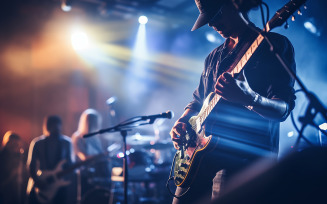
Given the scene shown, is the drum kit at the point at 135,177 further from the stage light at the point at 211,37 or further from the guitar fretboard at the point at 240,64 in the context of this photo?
the guitar fretboard at the point at 240,64

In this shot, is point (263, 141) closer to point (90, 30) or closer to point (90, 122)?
point (90, 122)

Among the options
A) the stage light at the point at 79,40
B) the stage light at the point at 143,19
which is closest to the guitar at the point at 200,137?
the stage light at the point at 143,19

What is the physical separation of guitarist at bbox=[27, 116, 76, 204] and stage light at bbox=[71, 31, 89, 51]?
4720 mm

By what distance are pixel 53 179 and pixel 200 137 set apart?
4.75 metres

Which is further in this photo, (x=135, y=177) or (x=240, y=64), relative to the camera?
(x=135, y=177)

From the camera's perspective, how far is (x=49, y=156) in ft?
20.4

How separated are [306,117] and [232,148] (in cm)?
56

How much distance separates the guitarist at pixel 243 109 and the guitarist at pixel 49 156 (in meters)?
4.52

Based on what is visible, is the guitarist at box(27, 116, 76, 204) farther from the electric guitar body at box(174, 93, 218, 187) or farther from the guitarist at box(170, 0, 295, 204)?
the guitarist at box(170, 0, 295, 204)

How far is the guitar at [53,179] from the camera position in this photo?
6004 millimetres

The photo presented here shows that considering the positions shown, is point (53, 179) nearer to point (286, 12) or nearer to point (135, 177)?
point (135, 177)

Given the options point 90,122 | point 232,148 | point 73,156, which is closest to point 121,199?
point 73,156

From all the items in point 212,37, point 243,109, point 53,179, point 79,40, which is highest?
point 79,40

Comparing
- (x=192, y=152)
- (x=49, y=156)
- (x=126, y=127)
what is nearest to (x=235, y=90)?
(x=192, y=152)
